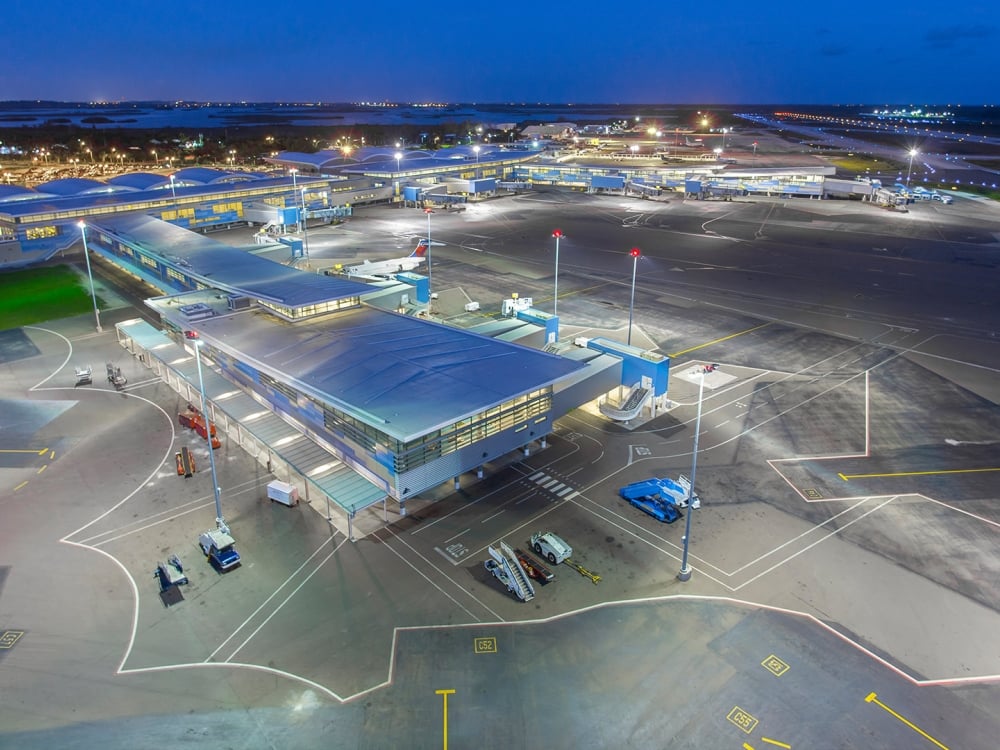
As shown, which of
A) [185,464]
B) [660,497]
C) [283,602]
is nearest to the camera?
[283,602]

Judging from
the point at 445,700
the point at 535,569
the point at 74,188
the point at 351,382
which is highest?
the point at 74,188

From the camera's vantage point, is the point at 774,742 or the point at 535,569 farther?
the point at 535,569

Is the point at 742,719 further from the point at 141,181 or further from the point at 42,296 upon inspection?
the point at 141,181

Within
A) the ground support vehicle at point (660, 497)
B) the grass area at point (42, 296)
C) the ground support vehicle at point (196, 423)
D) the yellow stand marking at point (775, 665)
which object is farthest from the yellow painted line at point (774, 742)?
the grass area at point (42, 296)

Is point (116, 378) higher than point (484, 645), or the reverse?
point (116, 378)

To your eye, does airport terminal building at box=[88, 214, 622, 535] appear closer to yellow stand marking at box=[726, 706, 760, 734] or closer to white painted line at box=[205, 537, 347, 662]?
white painted line at box=[205, 537, 347, 662]

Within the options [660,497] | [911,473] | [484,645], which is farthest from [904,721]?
[911,473]

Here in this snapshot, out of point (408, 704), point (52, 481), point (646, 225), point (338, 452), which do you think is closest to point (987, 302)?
point (646, 225)
